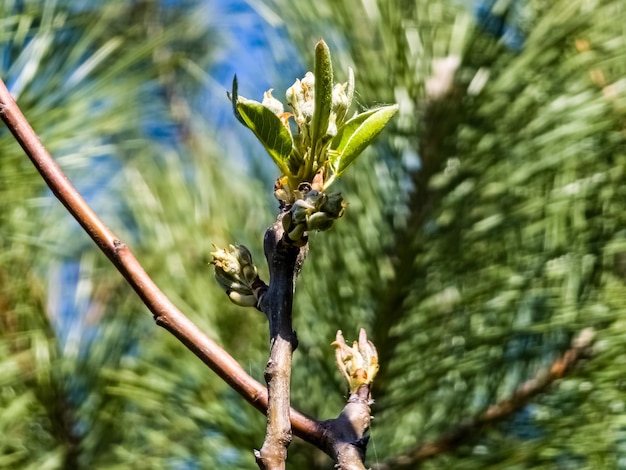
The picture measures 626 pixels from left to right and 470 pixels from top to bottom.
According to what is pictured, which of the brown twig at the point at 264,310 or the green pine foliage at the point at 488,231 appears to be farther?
the green pine foliage at the point at 488,231

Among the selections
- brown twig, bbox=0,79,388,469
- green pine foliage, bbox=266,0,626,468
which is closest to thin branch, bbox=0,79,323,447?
brown twig, bbox=0,79,388,469

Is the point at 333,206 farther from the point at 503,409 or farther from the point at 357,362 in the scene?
the point at 503,409

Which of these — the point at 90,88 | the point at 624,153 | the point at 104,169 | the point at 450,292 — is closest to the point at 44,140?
the point at 90,88

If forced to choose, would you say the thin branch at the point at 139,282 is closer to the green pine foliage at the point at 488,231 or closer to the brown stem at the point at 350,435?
the brown stem at the point at 350,435

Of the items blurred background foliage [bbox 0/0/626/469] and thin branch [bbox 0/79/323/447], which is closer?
thin branch [bbox 0/79/323/447]

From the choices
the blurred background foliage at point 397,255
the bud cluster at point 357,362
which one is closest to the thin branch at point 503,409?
the blurred background foliage at point 397,255

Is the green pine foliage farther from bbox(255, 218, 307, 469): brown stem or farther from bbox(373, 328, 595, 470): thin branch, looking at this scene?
bbox(255, 218, 307, 469): brown stem
